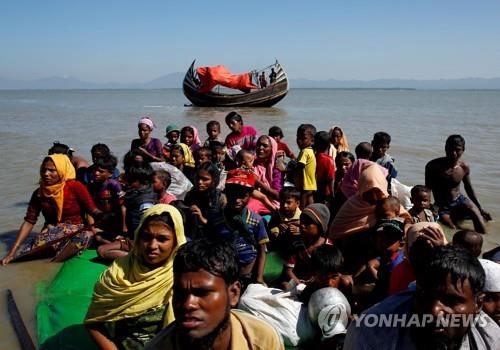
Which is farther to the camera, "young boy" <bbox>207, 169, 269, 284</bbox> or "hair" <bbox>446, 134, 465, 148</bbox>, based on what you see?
"hair" <bbox>446, 134, 465, 148</bbox>

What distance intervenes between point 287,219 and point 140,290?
177cm

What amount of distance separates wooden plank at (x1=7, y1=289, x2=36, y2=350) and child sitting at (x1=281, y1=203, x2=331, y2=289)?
72.3 inches

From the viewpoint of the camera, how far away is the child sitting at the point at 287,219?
12.7ft

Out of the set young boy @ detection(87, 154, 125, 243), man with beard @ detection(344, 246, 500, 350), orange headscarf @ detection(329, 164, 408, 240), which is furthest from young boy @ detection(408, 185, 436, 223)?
young boy @ detection(87, 154, 125, 243)

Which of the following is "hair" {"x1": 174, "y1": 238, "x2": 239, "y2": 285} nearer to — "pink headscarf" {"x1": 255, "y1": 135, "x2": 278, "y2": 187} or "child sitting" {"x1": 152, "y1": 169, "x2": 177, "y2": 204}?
"child sitting" {"x1": 152, "y1": 169, "x2": 177, "y2": 204}

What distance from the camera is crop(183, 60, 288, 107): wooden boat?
27.5m

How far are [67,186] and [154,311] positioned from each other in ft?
7.25

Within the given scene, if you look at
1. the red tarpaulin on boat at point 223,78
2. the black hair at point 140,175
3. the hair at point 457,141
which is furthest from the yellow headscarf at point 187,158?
the red tarpaulin on boat at point 223,78

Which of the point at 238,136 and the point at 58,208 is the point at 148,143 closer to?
the point at 238,136

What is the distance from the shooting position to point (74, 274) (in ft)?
13.1

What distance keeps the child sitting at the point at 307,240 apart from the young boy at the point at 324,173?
182cm

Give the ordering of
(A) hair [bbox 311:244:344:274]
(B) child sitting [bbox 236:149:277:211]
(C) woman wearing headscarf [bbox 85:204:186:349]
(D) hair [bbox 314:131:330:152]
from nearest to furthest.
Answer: (C) woman wearing headscarf [bbox 85:204:186:349], (A) hair [bbox 311:244:344:274], (B) child sitting [bbox 236:149:277:211], (D) hair [bbox 314:131:330:152]

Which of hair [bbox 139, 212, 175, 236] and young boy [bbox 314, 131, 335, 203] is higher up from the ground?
hair [bbox 139, 212, 175, 236]

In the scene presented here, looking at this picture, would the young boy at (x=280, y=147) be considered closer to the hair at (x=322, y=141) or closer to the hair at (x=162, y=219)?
the hair at (x=322, y=141)
